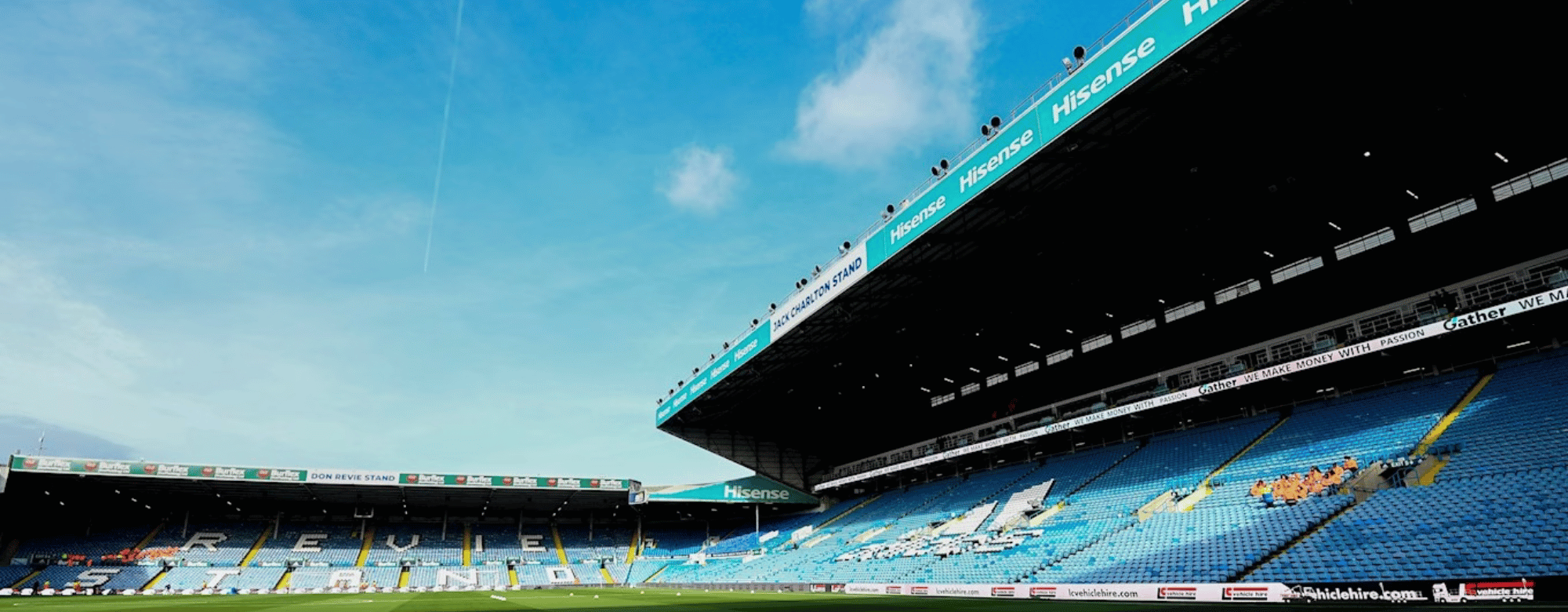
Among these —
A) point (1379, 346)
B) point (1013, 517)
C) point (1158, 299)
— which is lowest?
point (1013, 517)

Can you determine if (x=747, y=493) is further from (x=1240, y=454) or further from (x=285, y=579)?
(x=1240, y=454)

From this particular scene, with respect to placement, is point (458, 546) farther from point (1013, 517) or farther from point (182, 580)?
point (1013, 517)

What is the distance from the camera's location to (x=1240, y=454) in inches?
1292

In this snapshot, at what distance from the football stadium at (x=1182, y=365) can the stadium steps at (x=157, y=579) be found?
245 millimetres

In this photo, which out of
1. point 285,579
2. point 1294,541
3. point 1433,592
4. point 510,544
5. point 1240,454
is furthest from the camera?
point 510,544

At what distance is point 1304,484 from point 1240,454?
19.8 feet

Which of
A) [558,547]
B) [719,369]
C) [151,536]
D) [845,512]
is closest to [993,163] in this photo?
[719,369]

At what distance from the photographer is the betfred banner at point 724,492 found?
6356 cm

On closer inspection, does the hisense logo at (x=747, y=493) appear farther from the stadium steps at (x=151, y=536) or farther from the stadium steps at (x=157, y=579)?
the stadium steps at (x=151, y=536)

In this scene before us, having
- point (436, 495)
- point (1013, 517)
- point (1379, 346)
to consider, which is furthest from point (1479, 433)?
point (436, 495)

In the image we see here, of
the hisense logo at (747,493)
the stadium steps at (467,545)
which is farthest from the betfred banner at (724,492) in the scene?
the stadium steps at (467,545)

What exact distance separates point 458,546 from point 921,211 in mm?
53795

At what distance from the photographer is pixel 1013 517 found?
38.7 m

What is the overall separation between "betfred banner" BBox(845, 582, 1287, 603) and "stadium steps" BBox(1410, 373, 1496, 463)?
8880 mm
